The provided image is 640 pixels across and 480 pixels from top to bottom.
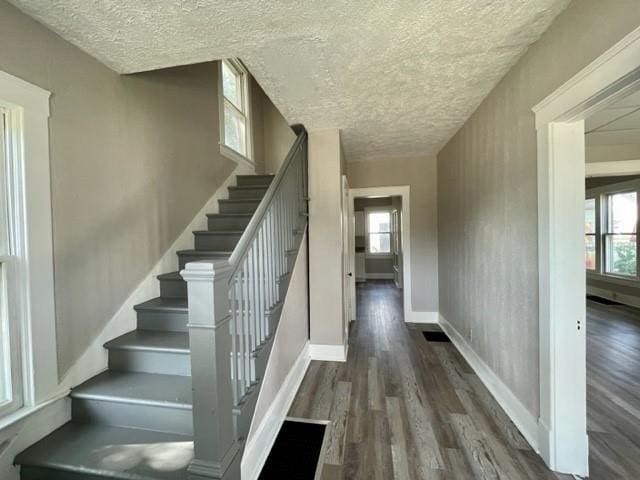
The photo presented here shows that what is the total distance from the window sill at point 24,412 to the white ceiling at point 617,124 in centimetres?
378

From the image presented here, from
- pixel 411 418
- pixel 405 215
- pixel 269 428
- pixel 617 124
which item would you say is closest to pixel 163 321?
pixel 269 428

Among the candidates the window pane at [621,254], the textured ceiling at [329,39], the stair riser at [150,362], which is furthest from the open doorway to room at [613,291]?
the stair riser at [150,362]

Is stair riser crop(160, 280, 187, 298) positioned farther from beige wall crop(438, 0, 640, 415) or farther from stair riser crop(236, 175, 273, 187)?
beige wall crop(438, 0, 640, 415)

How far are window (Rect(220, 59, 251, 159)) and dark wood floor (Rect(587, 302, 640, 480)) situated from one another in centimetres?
422

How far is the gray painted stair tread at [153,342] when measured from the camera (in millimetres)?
1658

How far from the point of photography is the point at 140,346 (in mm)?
1683

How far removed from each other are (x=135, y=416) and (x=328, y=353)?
1.78 metres

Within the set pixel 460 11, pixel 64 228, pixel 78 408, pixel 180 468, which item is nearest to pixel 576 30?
pixel 460 11

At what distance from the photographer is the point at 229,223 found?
9.40 feet

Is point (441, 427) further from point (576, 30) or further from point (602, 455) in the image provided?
point (576, 30)

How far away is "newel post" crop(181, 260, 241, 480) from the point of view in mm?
1050

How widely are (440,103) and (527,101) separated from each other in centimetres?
74

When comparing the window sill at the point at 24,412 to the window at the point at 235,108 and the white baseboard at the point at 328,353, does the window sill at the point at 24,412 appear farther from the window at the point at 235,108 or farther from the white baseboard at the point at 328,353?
the window at the point at 235,108

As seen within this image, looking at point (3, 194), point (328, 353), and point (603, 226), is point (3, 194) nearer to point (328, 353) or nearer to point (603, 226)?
point (328, 353)
